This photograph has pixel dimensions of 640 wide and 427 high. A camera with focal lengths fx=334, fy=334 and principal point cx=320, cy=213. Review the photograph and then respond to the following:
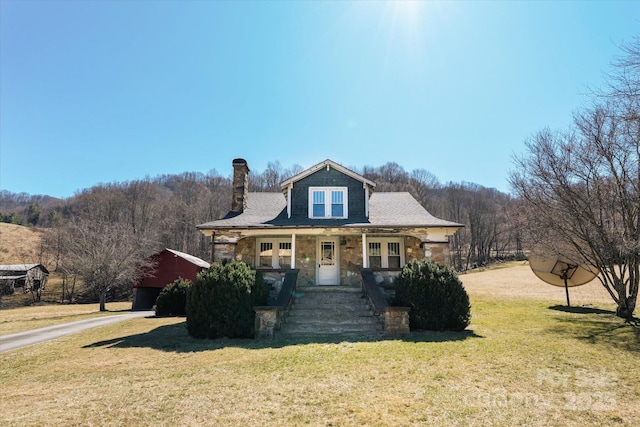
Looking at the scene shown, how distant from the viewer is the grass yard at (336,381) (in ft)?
14.4

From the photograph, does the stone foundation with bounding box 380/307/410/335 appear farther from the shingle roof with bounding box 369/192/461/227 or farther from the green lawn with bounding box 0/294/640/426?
the shingle roof with bounding box 369/192/461/227

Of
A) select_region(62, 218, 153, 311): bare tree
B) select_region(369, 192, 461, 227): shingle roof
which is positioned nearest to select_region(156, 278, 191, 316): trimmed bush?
select_region(62, 218, 153, 311): bare tree

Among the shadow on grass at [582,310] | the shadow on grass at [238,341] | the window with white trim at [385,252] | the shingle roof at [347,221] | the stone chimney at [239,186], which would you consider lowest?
the shadow on grass at [238,341]

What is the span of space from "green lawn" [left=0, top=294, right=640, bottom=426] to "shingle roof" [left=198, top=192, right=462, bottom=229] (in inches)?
216

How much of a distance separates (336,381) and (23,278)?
45.2 metres

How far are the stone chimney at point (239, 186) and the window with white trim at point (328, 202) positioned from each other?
352cm

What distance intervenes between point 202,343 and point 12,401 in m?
4.36

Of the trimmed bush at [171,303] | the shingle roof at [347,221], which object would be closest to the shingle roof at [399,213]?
the shingle roof at [347,221]

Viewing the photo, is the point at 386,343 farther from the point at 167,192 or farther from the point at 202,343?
the point at 167,192

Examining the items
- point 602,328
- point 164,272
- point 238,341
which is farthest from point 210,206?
point 602,328

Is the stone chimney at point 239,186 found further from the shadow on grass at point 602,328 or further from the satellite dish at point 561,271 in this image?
the satellite dish at point 561,271

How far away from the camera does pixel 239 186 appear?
16.7 m

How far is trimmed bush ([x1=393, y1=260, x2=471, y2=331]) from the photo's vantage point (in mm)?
9945

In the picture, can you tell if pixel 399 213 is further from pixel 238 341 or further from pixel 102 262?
pixel 102 262
